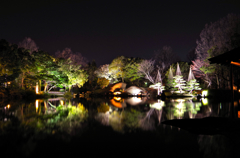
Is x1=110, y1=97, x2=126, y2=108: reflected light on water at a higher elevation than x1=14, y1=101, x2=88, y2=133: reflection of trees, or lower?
lower

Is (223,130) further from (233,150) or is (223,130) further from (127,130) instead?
(127,130)

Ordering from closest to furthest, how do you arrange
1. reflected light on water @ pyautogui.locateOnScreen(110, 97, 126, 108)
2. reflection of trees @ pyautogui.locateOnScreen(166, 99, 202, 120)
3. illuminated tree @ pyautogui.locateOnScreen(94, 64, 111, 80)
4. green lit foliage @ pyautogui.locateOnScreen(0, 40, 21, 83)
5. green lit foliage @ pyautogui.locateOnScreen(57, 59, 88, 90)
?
reflection of trees @ pyautogui.locateOnScreen(166, 99, 202, 120) < reflected light on water @ pyautogui.locateOnScreen(110, 97, 126, 108) < green lit foliage @ pyautogui.locateOnScreen(0, 40, 21, 83) < green lit foliage @ pyautogui.locateOnScreen(57, 59, 88, 90) < illuminated tree @ pyautogui.locateOnScreen(94, 64, 111, 80)

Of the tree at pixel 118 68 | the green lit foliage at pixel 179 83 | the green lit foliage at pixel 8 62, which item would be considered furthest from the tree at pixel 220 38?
the green lit foliage at pixel 8 62

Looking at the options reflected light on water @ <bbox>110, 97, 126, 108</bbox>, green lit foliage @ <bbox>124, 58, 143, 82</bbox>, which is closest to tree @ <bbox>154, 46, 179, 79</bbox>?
green lit foliage @ <bbox>124, 58, 143, 82</bbox>

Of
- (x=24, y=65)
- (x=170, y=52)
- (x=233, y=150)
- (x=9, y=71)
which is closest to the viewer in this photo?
(x=233, y=150)

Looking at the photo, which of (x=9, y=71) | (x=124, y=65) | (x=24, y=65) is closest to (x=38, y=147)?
(x=9, y=71)

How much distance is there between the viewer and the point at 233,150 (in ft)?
11.6

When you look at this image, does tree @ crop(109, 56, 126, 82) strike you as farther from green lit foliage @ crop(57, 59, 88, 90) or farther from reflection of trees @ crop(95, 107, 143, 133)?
reflection of trees @ crop(95, 107, 143, 133)

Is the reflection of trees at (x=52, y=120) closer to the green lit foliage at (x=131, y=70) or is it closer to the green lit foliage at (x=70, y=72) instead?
the green lit foliage at (x=70, y=72)

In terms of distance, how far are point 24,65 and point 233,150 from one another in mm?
22412

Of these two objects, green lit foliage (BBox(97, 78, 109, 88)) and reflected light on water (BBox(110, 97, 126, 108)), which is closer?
reflected light on water (BBox(110, 97, 126, 108))

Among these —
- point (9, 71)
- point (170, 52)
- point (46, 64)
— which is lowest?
point (9, 71)

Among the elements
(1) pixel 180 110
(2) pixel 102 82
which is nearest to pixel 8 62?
(1) pixel 180 110

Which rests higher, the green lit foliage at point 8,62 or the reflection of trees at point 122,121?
the green lit foliage at point 8,62
